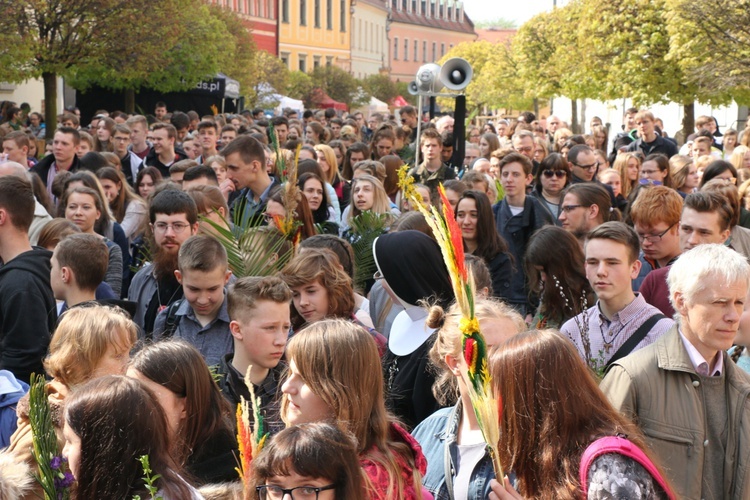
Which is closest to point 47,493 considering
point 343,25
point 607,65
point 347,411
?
point 347,411

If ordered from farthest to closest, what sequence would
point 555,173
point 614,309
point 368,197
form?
point 555,173, point 368,197, point 614,309

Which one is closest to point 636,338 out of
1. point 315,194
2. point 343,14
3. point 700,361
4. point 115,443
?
point 700,361

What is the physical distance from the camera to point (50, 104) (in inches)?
834

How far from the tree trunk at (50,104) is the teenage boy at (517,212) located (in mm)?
13152

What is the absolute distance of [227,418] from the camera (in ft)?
14.0

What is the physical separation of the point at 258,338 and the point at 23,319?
1429mm

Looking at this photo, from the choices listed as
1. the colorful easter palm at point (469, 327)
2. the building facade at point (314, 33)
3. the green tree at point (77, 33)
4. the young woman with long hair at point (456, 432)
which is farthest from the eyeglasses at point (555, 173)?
the building facade at point (314, 33)

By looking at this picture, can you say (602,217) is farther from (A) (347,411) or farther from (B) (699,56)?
(B) (699,56)

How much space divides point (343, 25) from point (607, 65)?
58.0m

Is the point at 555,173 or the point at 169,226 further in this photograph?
the point at 555,173

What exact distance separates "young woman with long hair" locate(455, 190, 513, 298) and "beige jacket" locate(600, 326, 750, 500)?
3724 mm

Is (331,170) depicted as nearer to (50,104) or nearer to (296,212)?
(296,212)

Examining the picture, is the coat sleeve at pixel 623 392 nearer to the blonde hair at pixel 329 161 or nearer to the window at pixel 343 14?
the blonde hair at pixel 329 161

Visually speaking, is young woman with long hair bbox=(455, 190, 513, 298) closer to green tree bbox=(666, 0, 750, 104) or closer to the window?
green tree bbox=(666, 0, 750, 104)
